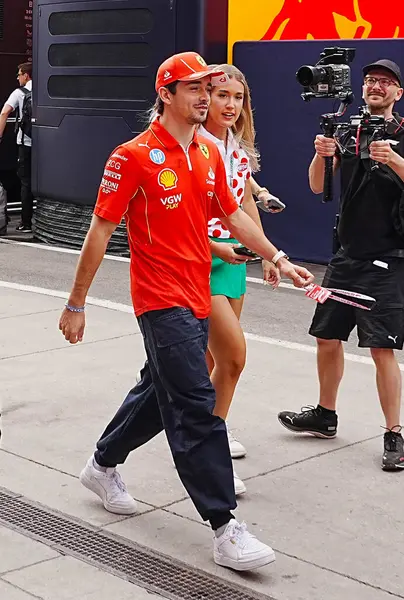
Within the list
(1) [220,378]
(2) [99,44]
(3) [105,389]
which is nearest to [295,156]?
(2) [99,44]

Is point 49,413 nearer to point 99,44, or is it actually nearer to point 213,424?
point 213,424

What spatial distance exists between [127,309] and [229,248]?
172 inches

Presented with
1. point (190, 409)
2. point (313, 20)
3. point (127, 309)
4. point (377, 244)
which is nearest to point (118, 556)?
point (190, 409)

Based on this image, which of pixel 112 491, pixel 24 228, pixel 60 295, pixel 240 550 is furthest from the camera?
pixel 24 228

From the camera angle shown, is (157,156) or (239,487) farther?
(239,487)

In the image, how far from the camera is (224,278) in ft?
16.5

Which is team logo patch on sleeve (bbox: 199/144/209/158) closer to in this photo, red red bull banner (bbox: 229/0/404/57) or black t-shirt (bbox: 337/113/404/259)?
black t-shirt (bbox: 337/113/404/259)

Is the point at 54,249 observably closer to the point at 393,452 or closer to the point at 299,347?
the point at 299,347

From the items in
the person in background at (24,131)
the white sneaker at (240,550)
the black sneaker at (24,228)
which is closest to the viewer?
Answer: the white sneaker at (240,550)

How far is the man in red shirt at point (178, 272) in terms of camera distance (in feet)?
13.8

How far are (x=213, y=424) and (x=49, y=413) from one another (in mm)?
2270

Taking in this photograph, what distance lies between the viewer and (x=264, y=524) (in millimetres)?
4727

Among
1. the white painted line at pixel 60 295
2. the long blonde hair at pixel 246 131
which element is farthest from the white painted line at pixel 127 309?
the long blonde hair at pixel 246 131

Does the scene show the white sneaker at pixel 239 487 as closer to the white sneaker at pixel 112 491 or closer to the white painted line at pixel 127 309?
the white sneaker at pixel 112 491
